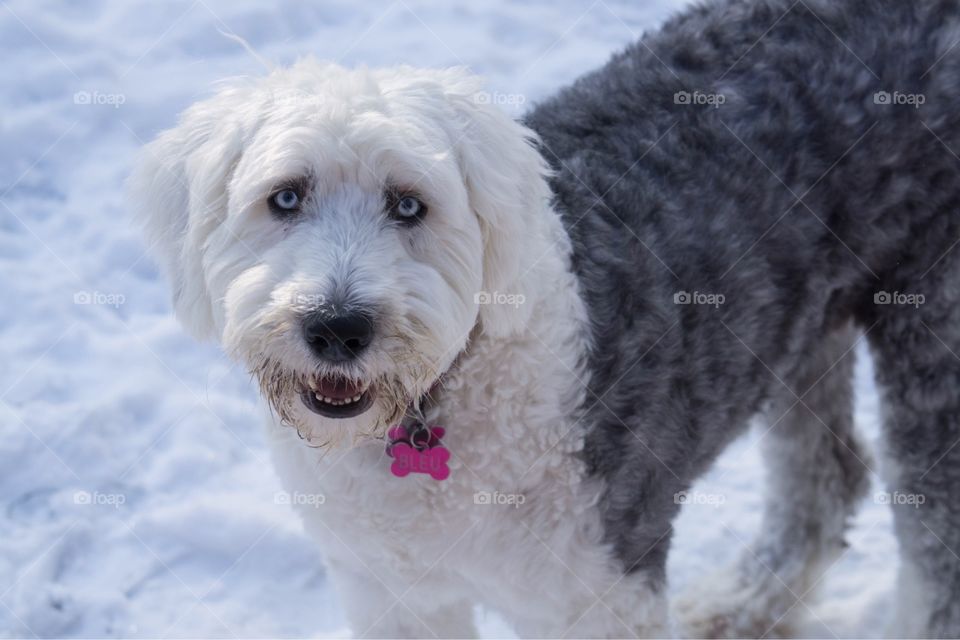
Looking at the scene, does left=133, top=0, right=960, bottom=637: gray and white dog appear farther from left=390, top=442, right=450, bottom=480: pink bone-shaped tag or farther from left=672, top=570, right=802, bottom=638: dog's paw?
left=672, top=570, right=802, bottom=638: dog's paw

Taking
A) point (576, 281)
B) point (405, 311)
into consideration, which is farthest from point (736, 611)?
point (405, 311)

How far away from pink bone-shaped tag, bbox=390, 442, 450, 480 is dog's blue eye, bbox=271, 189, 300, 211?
24.6 inches

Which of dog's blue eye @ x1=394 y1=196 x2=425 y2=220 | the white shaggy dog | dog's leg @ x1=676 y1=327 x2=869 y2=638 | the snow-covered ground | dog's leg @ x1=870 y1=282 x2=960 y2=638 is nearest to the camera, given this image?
the white shaggy dog

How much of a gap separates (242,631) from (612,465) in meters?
1.47

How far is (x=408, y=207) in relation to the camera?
2459 mm

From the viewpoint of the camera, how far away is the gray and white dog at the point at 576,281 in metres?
2.38

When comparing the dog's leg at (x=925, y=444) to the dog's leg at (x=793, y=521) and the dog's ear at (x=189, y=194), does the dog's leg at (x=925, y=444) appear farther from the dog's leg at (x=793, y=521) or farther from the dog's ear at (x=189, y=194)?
the dog's ear at (x=189, y=194)

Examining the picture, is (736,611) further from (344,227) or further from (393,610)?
(344,227)

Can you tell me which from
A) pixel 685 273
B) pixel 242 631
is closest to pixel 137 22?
pixel 242 631

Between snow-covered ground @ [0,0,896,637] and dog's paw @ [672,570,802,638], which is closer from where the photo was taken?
snow-covered ground @ [0,0,896,637]

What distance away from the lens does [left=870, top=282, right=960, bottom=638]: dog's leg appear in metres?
3.22

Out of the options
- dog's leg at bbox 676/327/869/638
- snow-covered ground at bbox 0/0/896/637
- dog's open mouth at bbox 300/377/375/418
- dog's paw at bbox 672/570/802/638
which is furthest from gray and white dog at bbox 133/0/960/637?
snow-covered ground at bbox 0/0/896/637

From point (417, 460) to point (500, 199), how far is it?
2.12ft

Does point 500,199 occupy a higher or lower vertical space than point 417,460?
higher
